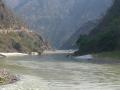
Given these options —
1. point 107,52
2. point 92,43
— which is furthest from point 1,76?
point 92,43

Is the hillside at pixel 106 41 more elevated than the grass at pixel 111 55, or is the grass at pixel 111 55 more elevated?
the hillside at pixel 106 41

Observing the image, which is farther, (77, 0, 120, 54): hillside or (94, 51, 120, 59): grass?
(77, 0, 120, 54): hillside

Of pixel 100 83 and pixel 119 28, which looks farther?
pixel 119 28

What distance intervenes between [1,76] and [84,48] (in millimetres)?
121660

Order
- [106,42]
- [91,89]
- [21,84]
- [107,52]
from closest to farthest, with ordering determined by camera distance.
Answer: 1. [91,89]
2. [21,84]
3. [107,52]
4. [106,42]

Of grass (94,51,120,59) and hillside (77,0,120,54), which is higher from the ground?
hillside (77,0,120,54)

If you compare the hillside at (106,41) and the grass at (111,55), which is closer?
the grass at (111,55)

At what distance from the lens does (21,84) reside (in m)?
50.2

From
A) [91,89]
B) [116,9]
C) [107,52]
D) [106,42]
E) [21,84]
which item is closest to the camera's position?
[91,89]

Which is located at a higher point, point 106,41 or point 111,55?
point 106,41

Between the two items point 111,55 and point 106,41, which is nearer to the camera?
point 111,55

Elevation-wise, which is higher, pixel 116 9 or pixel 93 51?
pixel 116 9

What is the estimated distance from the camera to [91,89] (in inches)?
1812

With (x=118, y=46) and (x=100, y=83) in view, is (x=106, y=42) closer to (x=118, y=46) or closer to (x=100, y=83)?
(x=118, y=46)
